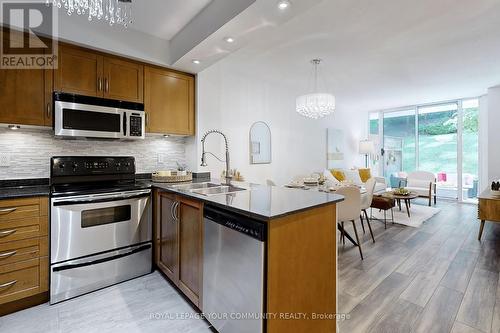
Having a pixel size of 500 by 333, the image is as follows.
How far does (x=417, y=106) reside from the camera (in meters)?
7.04

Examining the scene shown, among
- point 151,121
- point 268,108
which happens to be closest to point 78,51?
point 151,121

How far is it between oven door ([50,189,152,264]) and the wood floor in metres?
2.04

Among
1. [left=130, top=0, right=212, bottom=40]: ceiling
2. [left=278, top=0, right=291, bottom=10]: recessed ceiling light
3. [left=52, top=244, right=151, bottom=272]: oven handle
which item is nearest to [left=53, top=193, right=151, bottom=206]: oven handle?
[left=52, top=244, right=151, bottom=272]: oven handle

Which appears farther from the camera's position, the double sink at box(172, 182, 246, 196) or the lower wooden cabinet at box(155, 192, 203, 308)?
the double sink at box(172, 182, 246, 196)

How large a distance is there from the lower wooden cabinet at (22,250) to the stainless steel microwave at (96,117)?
0.72m

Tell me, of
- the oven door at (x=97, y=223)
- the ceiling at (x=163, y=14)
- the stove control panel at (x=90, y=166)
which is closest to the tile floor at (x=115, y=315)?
the oven door at (x=97, y=223)

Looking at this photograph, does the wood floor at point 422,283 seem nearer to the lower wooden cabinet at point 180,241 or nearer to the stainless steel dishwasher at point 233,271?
the stainless steel dishwasher at point 233,271

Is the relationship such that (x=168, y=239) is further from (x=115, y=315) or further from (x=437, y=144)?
(x=437, y=144)

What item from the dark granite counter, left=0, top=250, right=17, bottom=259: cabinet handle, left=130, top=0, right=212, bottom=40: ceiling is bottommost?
left=0, top=250, right=17, bottom=259: cabinet handle

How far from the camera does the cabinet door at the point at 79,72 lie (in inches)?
92.0

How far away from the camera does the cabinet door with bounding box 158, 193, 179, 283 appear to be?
219 centimetres

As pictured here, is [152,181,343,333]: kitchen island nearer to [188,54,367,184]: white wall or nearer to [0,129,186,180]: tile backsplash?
[0,129,186,180]: tile backsplash

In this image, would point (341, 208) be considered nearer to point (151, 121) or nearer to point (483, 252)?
point (483, 252)

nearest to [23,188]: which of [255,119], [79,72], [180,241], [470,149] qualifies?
[79,72]
